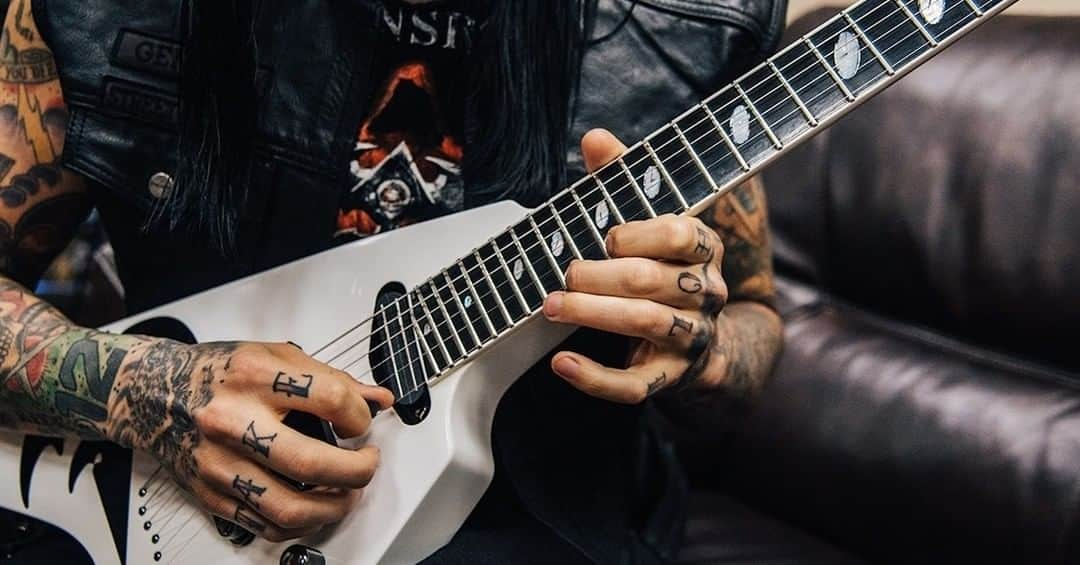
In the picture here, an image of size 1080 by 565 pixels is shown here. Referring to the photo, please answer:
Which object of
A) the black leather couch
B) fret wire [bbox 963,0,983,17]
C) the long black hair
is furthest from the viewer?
the black leather couch

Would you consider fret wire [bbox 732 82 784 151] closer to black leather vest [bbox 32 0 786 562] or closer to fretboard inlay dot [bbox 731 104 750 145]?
fretboard inlay dot [bbox 731 104 750 145]

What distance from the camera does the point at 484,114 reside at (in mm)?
843

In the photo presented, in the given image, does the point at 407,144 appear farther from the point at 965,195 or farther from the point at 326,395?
the point at 965,195

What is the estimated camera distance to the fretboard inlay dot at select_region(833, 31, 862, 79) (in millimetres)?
628

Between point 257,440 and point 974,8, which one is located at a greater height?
point 974,8

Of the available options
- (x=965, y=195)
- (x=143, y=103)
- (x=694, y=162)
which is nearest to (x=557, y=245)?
(x=694, y=162)

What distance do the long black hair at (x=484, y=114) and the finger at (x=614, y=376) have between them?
214 millimetres

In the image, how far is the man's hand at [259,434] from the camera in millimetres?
679

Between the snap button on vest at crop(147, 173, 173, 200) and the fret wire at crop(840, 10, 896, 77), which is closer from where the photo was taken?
the fret wire at crop(840, 10, 896, 77)

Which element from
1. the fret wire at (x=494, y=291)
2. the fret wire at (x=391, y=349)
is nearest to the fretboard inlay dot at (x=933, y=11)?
the fret wire at (x=494, y=291)

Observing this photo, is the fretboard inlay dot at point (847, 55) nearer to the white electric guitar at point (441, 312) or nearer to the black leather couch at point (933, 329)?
the white electric guitar at point (441, 312)

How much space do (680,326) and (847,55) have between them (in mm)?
204

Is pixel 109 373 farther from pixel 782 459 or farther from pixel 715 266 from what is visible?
pixel 782 459

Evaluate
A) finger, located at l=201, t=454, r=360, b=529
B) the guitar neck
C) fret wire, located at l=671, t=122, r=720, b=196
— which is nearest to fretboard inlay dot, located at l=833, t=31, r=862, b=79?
the guitar neck
